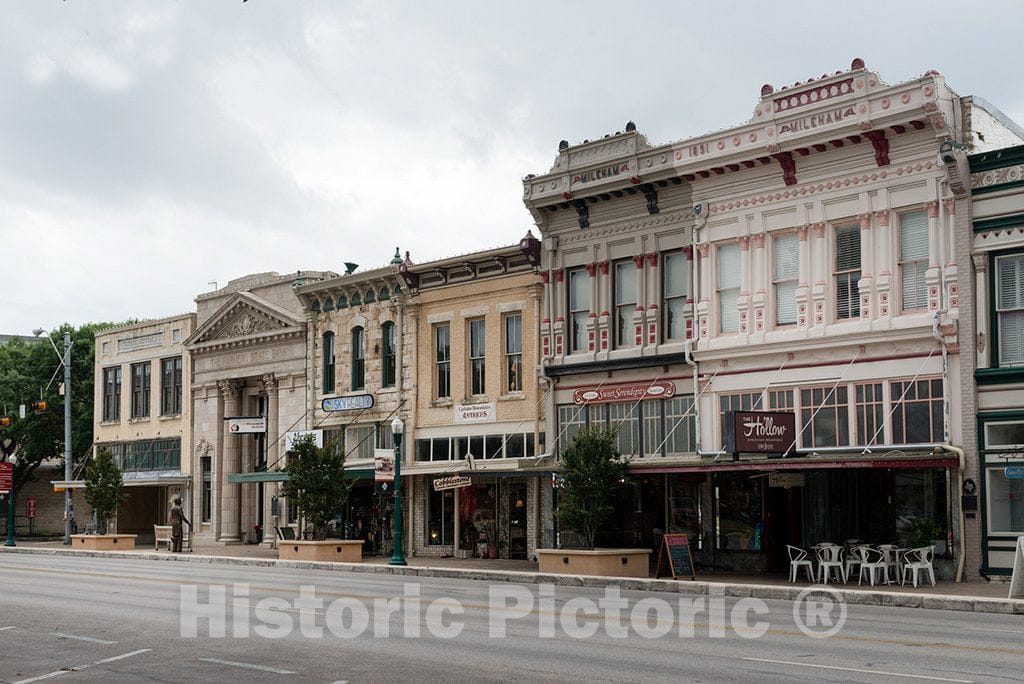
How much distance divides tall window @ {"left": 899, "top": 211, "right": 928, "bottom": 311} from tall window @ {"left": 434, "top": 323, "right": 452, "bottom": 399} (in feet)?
53.0

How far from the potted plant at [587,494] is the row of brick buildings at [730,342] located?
943 mm

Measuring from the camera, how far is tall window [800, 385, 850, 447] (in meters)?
29.1

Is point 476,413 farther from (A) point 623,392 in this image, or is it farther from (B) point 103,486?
(B) point 103,486

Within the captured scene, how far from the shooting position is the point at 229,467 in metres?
50.8

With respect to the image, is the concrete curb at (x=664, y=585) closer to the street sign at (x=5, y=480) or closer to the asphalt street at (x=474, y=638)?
the asphalt street at (x=474, y=638)

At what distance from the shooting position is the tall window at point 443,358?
40438 mm

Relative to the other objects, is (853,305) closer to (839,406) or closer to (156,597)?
(839,406)

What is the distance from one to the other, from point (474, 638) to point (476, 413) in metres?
22.9

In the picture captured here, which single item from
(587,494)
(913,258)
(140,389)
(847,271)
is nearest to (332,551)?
(587,494)

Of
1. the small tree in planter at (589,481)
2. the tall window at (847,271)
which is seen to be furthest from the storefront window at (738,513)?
the tall window at (847,271)

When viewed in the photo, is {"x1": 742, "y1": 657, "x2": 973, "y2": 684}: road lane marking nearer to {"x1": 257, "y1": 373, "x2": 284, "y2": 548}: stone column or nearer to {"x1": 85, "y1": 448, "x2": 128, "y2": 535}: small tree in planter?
{"x1": 257, "y1": 373, "x2": 284, "y2": 548}: stone column

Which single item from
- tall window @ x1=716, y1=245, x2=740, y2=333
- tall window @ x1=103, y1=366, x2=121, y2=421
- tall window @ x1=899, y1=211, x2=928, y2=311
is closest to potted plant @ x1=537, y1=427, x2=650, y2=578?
tall window @ x1=716, y1=245, x2=740, y2=333

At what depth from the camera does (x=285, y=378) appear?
47094mm

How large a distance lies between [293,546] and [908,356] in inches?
790
